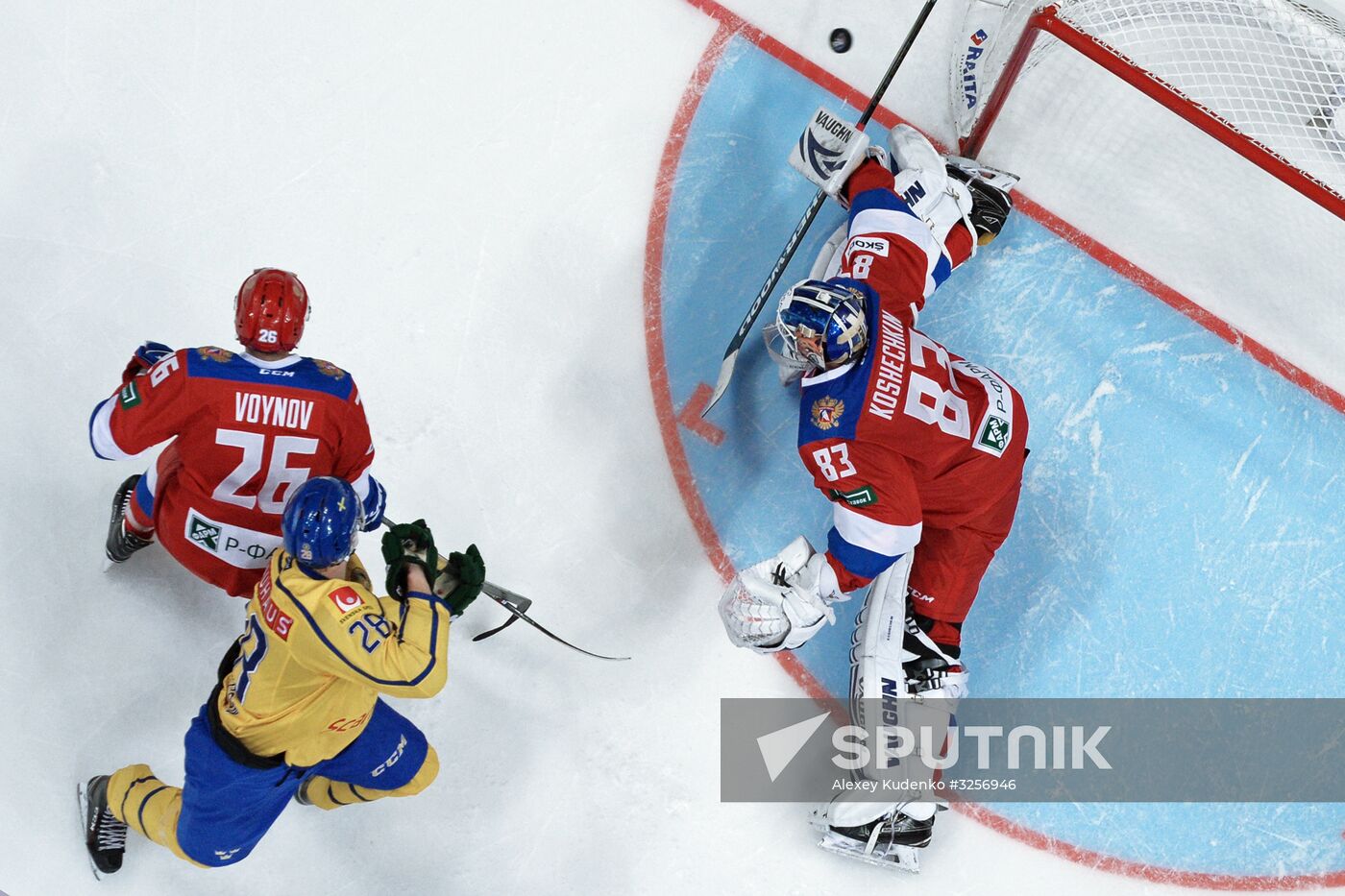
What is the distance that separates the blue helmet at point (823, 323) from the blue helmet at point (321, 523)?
141 centimetres

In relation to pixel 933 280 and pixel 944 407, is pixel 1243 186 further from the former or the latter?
pixel 944 407

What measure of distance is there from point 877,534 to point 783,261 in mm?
1134

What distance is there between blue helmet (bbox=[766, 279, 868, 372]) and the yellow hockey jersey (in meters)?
1.33

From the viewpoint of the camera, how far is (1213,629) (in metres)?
4.41

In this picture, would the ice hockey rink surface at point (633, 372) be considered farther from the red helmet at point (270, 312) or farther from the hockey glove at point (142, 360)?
the red helmet at point (270, 312)

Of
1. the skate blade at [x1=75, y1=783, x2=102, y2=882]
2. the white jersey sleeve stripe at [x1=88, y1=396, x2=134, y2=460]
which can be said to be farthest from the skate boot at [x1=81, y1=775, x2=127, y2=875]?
the white jersey sleeve stripe at [x1=88, y1=396, x2=134, y2=460]

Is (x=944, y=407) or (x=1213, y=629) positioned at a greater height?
(x=944, y=407)

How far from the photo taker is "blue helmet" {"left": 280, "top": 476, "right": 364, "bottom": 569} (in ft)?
9.63

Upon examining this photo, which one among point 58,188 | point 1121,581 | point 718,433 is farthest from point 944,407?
point 58,188

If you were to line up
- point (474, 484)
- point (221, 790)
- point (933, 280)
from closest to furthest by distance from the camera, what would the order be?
point (221, 790)
point (933, 280)
point (474, 484)

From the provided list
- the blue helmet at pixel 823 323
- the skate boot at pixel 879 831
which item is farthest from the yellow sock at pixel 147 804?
the blue helmet at pixel 823 323

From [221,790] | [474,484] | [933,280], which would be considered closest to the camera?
[221,790]

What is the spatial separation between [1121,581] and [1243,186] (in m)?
1.57

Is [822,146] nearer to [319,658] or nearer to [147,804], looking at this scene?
[319,658]
